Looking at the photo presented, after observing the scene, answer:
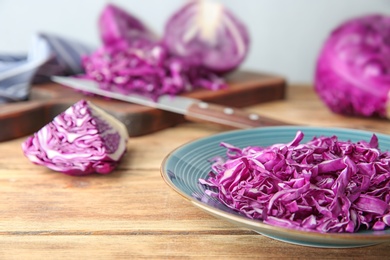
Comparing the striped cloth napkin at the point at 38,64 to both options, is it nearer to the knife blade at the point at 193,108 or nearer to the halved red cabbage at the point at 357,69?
the knife blade at the point at 193,108

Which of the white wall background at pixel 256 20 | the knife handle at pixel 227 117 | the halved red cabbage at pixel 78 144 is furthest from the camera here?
the white wall background at pixel 256 20

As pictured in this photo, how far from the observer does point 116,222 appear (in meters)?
1.04

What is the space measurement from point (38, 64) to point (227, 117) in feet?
1.98

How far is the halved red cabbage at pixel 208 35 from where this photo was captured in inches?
80.1

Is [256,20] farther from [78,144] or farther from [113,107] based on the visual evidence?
[78,144]

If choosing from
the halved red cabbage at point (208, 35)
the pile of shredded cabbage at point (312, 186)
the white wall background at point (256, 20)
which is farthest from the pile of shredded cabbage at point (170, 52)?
the pile of shredded cabbage at point (312, 186)

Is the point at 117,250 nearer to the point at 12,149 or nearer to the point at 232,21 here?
the point at 12,149

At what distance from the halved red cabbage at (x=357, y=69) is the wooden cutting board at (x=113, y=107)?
20 centimetres

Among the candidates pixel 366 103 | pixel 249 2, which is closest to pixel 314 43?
pixel 249 2

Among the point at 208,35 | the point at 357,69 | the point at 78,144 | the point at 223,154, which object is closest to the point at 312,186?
the point at 223,154

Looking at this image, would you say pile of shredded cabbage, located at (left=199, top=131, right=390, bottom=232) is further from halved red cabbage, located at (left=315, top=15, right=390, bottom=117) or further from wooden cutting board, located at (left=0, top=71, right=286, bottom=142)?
halved red cabbage, located at (left=315, top=15, right=390, bottom=117)

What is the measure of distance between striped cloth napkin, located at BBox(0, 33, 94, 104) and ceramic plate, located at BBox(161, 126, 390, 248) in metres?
0.74

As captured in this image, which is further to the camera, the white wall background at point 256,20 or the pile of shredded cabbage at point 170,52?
the white wall background at point 256,20

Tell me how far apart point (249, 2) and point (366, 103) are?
2.55ft
